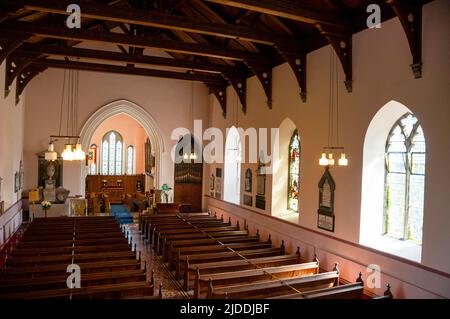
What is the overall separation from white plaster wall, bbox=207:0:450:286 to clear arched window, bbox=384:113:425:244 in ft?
1.92

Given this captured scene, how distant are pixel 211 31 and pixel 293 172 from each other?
4.57 m

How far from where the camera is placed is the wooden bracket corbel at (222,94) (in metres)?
14.0

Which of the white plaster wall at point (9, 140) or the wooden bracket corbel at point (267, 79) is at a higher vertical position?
the wooden bracket corbel at point (267, 79)

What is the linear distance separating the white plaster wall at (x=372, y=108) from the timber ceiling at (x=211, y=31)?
23cm

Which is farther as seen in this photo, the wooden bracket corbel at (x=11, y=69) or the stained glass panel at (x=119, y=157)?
Answer: the stained glass panel at (x=119, y=157)

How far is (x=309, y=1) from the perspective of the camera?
302 inches

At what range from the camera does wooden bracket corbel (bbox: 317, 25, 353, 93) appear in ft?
24.2

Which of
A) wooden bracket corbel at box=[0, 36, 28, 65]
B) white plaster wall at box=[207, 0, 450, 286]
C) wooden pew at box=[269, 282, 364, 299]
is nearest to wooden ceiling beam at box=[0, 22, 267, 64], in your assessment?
wooden bracket corbel at box=[0, 36, 28, 65]

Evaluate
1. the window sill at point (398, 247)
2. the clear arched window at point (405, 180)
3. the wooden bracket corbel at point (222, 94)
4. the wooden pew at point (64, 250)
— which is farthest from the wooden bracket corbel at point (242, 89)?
the window sill at point (398, 247)

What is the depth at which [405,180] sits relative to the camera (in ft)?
22.4

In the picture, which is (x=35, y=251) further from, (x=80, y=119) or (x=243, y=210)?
(x=80, y=119)

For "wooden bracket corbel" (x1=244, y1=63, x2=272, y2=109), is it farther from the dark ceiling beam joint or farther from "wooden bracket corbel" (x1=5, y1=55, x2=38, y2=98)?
"wooden bracket corbel" (x1=5, y1=55, x2=38, y2=98)

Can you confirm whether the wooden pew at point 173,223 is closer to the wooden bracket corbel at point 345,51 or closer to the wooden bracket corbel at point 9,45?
the wooden bracket corbel at point 9,45
